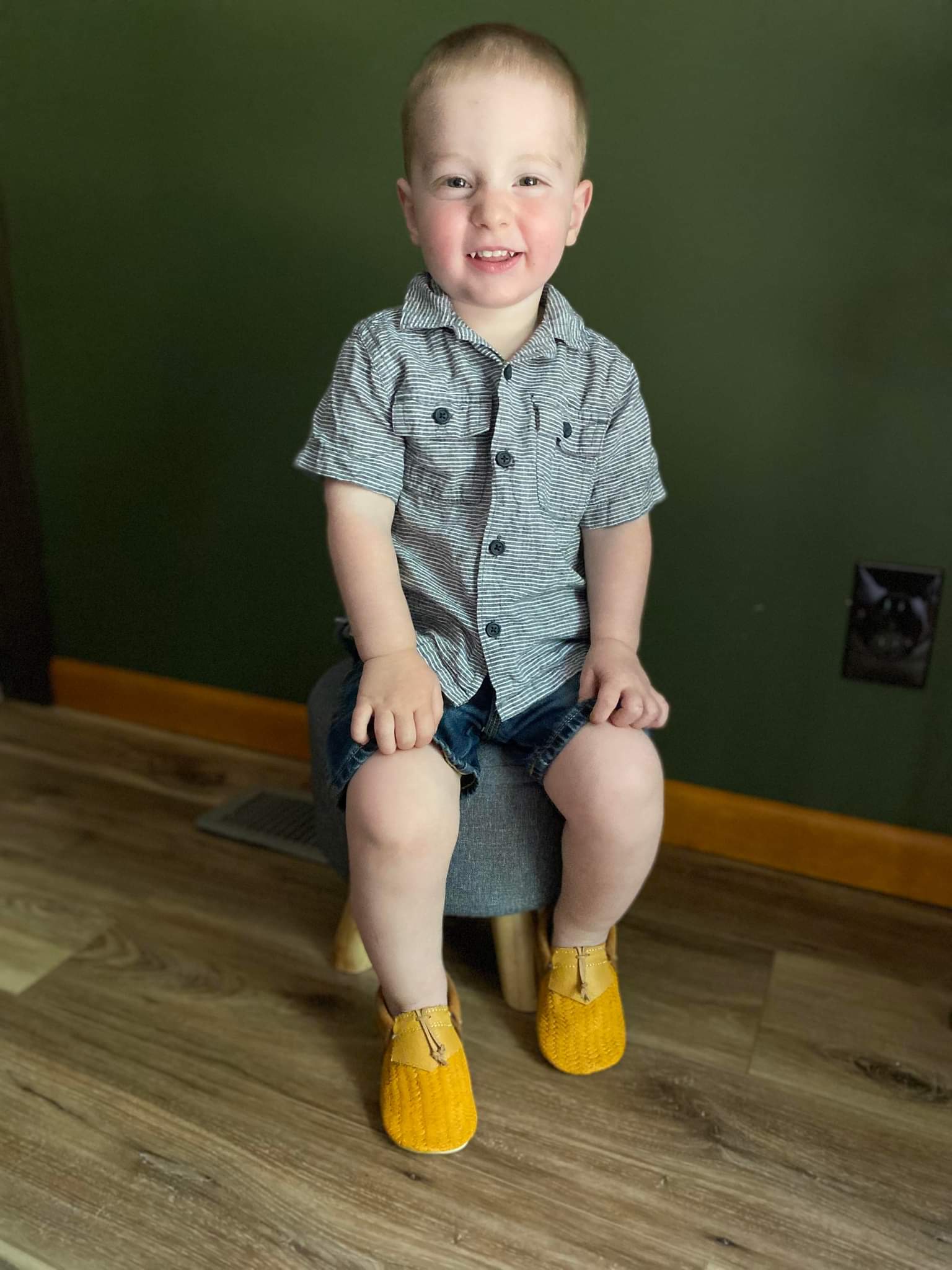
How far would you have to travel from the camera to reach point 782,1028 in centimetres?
106

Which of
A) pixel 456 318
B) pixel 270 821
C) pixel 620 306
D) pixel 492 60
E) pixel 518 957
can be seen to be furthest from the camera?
pixel 270 821

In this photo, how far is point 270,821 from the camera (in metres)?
1.43

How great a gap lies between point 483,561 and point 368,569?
11 centimetres

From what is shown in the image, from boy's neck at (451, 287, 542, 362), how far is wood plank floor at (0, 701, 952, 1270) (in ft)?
2.21

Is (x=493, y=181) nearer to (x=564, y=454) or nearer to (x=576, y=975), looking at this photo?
(x=564, y=454)

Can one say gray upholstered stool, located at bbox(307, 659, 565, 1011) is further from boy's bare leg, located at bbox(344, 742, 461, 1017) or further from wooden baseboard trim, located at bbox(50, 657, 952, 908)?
wooden baseboard trim, located at bbox(50, 657, 952, 908)

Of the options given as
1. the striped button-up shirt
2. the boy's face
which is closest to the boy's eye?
the boy's face

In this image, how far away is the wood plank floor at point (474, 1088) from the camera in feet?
2.68

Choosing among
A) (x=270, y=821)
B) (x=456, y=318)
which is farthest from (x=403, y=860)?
(x=270, y=821)

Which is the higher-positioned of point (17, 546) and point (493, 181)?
point (493, 181)

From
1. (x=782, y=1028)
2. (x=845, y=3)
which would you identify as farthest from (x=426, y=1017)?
(x=845, y=3)

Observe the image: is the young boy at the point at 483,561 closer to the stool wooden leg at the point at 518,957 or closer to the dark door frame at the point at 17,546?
the stool wooden leg at the point at 518,957

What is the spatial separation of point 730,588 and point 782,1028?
0.51 metres

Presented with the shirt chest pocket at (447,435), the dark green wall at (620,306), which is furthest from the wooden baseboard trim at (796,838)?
the shirt chest pocket at (447,435)
